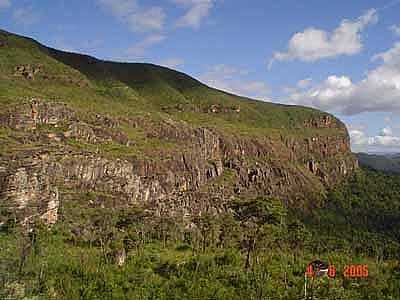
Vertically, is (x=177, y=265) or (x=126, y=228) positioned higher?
(x=177, y=265)

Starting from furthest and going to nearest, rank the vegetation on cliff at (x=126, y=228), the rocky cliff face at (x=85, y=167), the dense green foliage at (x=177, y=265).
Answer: the rocky cliff face at (x=85, y=167) → the vegetation on cliff at (x=126, y=228) → the dense green foliage at (x=177, y=265)

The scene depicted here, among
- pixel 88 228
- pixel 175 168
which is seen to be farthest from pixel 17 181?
pixel 175 168

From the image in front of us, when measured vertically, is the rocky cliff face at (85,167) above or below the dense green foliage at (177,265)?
above

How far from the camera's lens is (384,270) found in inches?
2928

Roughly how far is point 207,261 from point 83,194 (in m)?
63.9

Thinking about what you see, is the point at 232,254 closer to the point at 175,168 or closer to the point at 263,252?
the point at 263,252

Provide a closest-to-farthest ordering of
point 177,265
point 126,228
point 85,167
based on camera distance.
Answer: point 177,265 → point 126,228 → point 85,167
